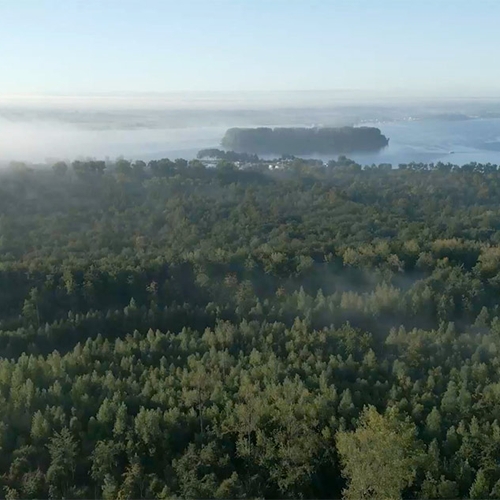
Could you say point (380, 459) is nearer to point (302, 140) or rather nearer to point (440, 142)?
point (302, 140)

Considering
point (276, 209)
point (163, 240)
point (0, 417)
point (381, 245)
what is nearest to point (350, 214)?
point (276, 209)

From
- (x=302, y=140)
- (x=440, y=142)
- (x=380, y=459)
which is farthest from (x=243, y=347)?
(x=440, y=142)

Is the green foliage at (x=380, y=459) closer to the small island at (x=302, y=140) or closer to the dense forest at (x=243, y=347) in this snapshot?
the dense forest at (x=243, y=347)

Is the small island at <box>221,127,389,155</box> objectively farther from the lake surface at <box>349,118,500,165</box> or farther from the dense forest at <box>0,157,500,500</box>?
the dense forest at <box>0,157,500,500</box>

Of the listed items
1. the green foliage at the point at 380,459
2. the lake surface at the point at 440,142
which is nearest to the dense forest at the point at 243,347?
the green foliage at the point at 380,459

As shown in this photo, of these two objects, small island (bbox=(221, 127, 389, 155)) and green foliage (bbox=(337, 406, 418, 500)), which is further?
small island (bbox=(221, 127, 389, 155))

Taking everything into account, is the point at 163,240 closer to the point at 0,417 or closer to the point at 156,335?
the point at 156,335

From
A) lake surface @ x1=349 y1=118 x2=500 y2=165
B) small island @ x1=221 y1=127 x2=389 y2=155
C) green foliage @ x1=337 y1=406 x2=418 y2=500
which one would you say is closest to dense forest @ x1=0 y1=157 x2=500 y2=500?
green foliage @ x1=337 y1=406 x2=418 y2=500
